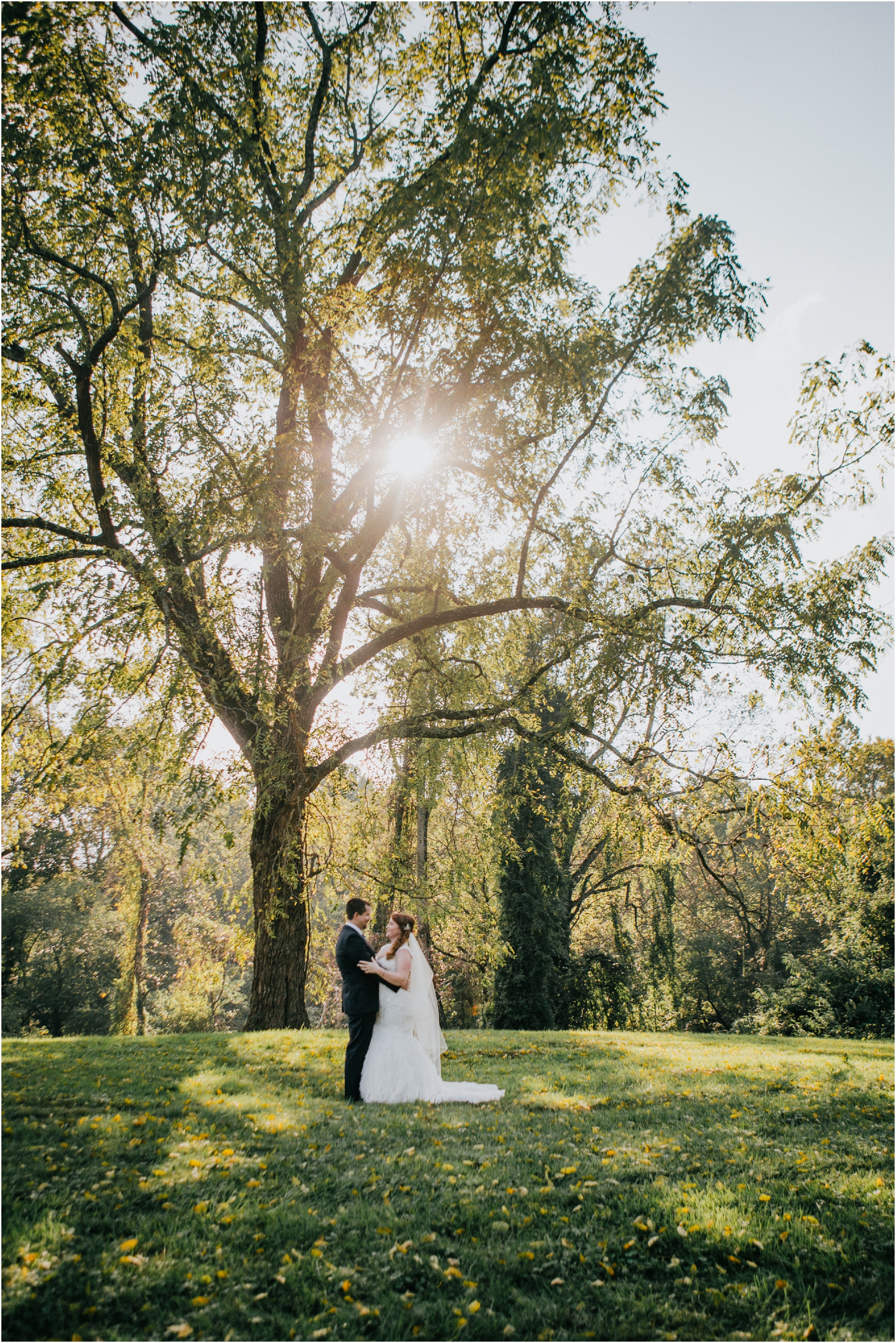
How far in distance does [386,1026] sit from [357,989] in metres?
0.51

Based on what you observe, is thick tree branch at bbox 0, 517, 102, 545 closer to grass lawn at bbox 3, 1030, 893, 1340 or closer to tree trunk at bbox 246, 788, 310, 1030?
tree trunk at bbox 246, 788, 310, 1030

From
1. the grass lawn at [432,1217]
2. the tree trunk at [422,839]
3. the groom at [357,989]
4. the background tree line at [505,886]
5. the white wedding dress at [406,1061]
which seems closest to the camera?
the grass lawn at [432,1217]

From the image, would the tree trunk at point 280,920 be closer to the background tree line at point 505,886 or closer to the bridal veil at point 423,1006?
the background tree line at point 505,886

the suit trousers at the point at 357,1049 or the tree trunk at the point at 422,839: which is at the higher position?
the tree trunk at the point at 422,839

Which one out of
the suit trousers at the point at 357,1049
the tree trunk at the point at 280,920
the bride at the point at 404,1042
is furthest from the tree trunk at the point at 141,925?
the suit trousers at the point at 357,1049

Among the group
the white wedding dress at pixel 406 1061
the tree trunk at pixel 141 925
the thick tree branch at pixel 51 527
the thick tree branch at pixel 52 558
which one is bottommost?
the tree trunk at pixel 141 925

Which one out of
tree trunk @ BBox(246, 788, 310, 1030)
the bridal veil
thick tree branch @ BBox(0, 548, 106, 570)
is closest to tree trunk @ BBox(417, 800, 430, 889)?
tree trunk @ BBox(246, 788, 310, 1030)

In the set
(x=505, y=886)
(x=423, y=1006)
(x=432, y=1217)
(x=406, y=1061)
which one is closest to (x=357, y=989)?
(x=406, y=1061)

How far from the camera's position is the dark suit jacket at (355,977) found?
692cm

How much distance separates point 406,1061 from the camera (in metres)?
6.76

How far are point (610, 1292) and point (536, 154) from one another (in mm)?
9029

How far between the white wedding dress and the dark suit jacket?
0.57 ft

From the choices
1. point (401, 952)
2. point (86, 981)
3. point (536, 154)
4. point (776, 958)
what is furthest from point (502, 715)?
point (86, 981)

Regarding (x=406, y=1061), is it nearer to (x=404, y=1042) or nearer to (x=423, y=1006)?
(x=404, y=1042)
